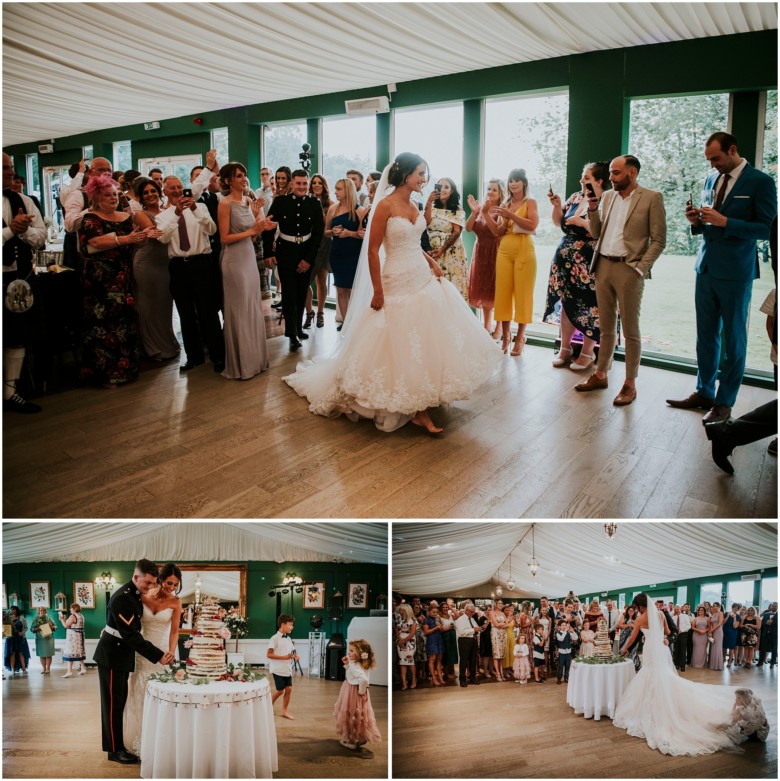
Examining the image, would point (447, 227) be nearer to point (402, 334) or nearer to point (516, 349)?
point (516, 349)

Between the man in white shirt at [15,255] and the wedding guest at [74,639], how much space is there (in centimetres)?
134

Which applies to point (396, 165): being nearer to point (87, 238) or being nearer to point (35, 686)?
point (87, 238)

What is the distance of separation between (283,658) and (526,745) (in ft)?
3.35

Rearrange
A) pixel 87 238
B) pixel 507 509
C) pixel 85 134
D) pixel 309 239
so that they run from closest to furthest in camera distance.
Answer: pixel 507 509 < pixel 87 238 < pixel 85 134 < pixel 309 239

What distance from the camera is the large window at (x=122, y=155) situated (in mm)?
5521

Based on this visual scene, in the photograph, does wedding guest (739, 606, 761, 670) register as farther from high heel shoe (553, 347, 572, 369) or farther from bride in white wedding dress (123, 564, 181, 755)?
high heel shoe (553, 347, 572, 369)

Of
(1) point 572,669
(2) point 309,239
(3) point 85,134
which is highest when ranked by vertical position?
(3) point 85,134

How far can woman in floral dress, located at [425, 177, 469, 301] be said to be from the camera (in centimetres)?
487

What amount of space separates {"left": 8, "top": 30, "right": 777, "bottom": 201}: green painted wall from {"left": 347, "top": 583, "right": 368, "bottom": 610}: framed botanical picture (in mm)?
2392

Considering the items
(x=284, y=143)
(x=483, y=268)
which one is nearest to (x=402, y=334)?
(x=483, y=268)

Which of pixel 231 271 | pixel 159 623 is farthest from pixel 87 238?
pixel 159 623

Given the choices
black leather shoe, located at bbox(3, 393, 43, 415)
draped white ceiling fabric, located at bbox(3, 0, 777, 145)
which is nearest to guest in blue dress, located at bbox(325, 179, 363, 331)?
draped white ceiling fabric, located at bbox(3, 0, 777, 145)

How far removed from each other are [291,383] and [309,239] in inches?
55.1

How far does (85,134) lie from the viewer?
4.41m
